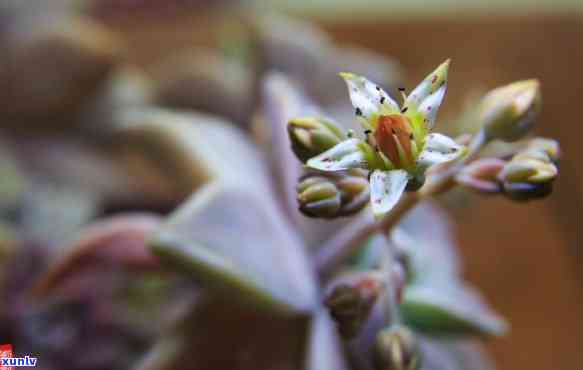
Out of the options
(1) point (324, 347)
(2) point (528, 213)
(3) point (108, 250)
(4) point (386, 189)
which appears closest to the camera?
(4) point (386, 189)

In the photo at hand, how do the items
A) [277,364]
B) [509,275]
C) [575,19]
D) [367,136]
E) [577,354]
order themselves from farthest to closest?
[575,19] → [509,275] → [577,354] → [277,364] → [367,136]

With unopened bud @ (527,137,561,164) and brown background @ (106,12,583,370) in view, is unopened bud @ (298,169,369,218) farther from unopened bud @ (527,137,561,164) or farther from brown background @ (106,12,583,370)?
brown background @ (106,12,583,370)

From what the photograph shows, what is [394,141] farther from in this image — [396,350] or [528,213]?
[528,213]

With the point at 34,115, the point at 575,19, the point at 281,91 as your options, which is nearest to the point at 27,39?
the point at 34,115

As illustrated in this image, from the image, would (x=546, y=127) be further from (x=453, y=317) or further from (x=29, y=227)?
(x=29, y=227)

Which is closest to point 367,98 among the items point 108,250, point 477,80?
point 108,250

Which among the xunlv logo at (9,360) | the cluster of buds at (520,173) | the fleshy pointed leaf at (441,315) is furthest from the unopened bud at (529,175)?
the xunlv logo at (9,360)

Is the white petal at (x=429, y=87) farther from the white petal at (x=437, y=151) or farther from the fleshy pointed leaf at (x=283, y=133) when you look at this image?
the fleshy pointed leaf at (x=283, y=133)
